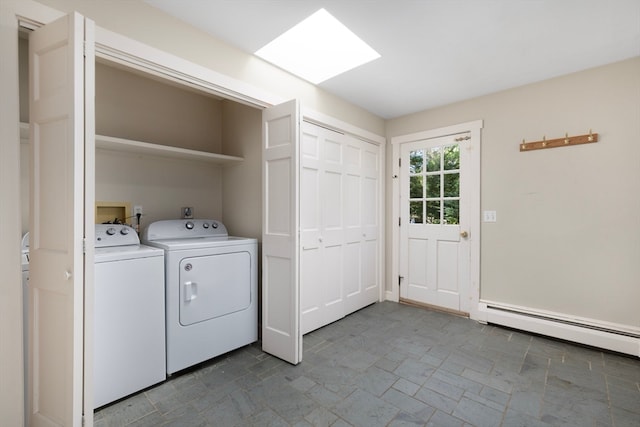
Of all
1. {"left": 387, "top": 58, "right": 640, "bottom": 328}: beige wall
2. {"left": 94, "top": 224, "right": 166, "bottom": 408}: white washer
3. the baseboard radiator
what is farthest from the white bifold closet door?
the baseboard radiator

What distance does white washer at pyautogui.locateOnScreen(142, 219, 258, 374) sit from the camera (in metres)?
2.06

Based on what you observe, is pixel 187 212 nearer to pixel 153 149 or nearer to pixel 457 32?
pixel 153 149

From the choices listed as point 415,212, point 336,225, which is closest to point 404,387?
point 336,225

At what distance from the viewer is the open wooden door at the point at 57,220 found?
Result: 1.25 m

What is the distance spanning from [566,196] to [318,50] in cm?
263

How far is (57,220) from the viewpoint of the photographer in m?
1.32

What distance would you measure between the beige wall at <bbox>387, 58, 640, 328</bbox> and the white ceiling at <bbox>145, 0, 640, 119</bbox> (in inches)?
10.6

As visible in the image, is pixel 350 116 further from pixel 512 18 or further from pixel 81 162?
pixel 81 162

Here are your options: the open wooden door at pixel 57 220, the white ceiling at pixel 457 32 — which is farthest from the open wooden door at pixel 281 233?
the open wooden door at pixel 57 220

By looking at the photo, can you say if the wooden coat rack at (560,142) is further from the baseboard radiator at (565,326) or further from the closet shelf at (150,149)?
the closet shelf at (150,149)

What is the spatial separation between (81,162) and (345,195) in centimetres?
248

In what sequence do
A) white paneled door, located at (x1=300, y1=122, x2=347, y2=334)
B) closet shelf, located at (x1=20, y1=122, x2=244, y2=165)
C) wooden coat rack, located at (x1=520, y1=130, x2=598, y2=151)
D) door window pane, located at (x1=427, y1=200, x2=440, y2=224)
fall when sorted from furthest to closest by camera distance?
door window pane, located at (x1=427, y1=200, x2=440, y2=224)
white paneled door, located at (x1=300, y1=122, x2=347, y2=334)
wooden coat rack, located at (x1=520, y1=130, x2=598, y2=151)
closet shelf, located at (x1=20, y1=122, x2=244, y2=165)

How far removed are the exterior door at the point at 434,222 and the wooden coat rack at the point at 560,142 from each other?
0.59 metres

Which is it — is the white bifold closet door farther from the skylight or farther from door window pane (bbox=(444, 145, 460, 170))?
door window pane (bbox=(444, 145, 460, 170))
